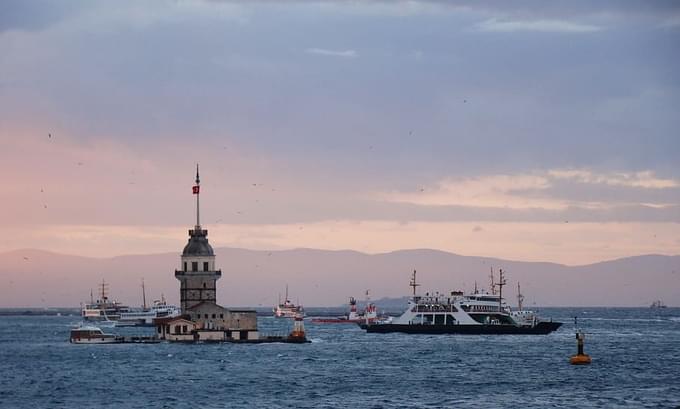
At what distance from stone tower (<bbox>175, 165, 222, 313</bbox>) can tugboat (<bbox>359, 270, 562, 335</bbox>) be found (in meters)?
48.4

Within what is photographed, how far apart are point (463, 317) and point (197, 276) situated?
5256cm

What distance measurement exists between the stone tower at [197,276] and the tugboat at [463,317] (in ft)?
159

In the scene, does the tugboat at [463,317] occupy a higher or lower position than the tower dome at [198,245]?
lower

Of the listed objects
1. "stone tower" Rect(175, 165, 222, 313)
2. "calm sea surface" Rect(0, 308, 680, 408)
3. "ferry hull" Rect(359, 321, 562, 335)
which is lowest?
"calm sea surface" Rect(0, 308, 680, 408)

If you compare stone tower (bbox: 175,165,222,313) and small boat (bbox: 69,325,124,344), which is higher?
stone tower (bbox: 175,165,222,313)

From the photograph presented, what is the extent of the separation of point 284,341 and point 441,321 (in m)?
40.6

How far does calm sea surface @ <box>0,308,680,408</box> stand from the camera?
76.8 meters

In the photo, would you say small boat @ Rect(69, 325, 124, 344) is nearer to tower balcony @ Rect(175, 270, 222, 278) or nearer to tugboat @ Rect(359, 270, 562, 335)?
tower balcony @ Rect(175, 270, 222, 278)

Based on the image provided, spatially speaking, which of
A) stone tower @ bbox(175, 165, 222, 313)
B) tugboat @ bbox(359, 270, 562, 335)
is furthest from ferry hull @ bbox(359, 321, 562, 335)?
stone tower @ bbox(175, 165, 222, 313)

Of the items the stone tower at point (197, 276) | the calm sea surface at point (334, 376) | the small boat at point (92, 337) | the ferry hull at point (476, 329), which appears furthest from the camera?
the ferry hull at point (476, 329)

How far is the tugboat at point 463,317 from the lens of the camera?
172 m

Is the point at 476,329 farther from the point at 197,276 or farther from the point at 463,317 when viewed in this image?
the point at 197,276

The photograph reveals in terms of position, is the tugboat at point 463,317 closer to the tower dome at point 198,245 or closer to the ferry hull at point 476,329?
the ferry hull at point 476,329

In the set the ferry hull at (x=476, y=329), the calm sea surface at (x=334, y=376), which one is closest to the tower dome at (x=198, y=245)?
the calm sea surface at (x=334, y=376)
